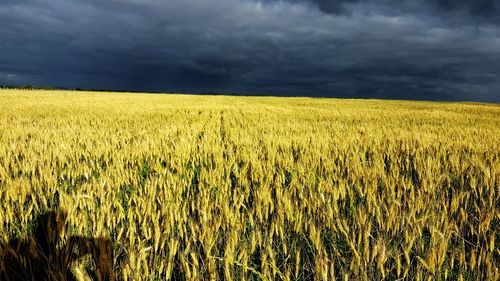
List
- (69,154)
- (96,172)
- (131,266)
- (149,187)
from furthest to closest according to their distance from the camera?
(69,154), (96,172), (149,187), (131,266)

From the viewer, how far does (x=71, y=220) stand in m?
1.84

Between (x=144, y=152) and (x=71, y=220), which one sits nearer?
(x=71, y=220)

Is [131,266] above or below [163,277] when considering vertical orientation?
above

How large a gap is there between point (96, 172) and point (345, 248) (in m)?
2.60

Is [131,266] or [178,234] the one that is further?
[178,234]

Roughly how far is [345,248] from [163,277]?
3.17 feet

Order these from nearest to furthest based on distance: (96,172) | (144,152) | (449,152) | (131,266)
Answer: (131,266) < (96,172) < (144,152) < (449,152)

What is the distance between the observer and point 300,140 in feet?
17.7

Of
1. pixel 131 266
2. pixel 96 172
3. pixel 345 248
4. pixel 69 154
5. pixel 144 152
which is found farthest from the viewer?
pixel 144 152

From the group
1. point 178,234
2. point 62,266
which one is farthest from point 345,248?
point 62,266

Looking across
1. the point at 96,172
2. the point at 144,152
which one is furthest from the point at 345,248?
the point at 144,152

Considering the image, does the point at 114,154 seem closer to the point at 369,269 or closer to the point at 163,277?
the point at 163,277

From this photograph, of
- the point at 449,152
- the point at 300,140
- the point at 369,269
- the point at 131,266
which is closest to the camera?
the point at 131,266

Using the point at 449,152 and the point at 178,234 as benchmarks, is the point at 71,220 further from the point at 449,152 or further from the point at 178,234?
the point at 449,152
